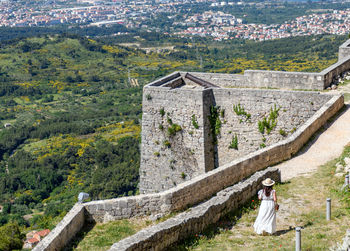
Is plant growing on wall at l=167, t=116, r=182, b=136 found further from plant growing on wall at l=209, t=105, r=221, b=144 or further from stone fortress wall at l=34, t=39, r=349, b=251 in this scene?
plant growing on wall at l=209, t=105, r=221, b=144

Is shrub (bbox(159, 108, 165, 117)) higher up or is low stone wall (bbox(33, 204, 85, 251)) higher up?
shrub (bbox(159, 108, 165, 117))

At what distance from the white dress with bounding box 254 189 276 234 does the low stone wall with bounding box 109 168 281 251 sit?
0.93 meters

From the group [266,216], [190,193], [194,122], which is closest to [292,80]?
[194,122]

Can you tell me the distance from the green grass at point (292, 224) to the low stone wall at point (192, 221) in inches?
5.8

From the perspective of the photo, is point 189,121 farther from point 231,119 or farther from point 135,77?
point 135,77

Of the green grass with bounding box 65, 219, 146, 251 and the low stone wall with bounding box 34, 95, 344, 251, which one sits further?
the green grass with bounding box 65, 219, 146, 251

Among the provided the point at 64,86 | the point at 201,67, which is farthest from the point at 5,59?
the point at 201,67

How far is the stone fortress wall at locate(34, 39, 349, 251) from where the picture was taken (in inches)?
352

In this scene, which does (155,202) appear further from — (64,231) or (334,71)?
(334,71)

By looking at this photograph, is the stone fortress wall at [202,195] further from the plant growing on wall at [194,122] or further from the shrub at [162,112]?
the shrub at [162,112]

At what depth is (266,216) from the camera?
8984 mm

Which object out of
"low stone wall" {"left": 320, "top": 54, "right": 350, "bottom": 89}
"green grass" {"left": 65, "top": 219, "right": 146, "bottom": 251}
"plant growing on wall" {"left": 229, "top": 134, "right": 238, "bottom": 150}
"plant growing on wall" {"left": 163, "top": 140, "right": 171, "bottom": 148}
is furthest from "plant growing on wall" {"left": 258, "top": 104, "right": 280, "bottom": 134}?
"green grass" {"left": 65, "top": 219, "right": 146, "bottom": 251}

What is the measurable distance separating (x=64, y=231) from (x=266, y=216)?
3592 millimetres

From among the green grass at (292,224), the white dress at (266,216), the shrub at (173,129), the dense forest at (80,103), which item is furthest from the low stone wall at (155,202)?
the dense forest at (80,103)
